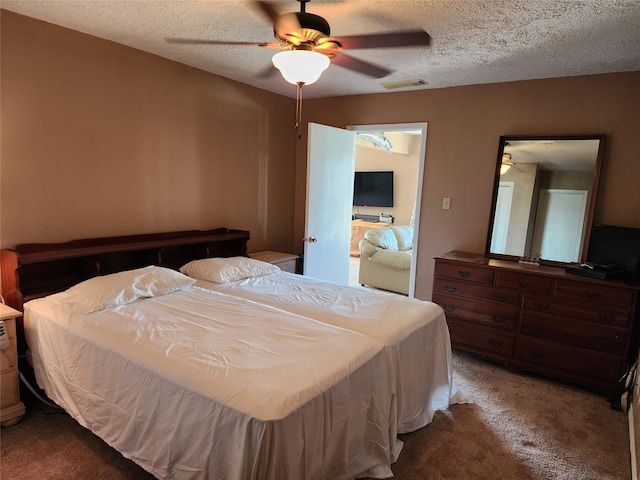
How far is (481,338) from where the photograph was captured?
10.1 feet


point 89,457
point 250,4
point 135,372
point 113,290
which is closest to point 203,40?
point 250,4

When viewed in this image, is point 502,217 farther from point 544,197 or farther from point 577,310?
point 577,310

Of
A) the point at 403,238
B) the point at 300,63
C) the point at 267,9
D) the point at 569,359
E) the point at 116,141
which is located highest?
the point at 267,9

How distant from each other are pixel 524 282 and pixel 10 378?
11.2 ft

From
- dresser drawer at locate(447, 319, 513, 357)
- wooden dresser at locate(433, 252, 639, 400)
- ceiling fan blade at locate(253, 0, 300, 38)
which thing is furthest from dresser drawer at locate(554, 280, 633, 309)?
ceiling fan blade at locate(253, 0, 300, 38)

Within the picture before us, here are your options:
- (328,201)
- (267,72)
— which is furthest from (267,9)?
(328,201)

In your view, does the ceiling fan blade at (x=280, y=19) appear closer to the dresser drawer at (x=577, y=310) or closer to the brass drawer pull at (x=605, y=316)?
the dresser drawer at (x=577, y=310)

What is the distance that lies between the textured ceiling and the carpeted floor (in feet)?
7.62

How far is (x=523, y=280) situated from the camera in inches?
113

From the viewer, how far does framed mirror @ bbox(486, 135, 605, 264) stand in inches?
116

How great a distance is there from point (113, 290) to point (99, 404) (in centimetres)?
66

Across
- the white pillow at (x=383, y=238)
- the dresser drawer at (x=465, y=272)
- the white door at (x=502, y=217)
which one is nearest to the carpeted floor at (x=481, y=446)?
the dresser drawer at (x=465, y=272)

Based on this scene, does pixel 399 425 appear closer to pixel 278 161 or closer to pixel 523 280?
pixel 523 280

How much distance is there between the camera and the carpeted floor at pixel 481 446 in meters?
1.86
